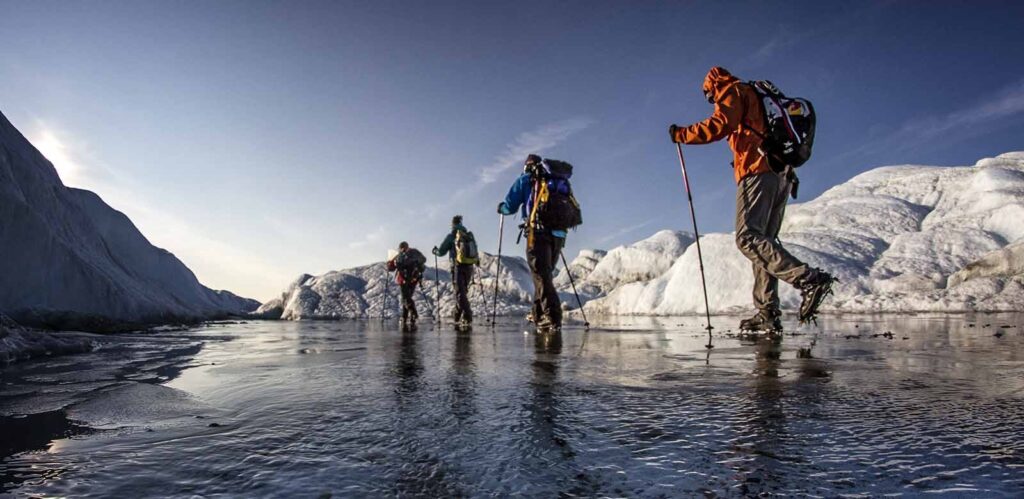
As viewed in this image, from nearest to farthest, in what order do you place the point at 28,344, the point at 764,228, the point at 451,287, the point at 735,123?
the point at 28,344 < the point at 735,123 < the point at 764,228 < the point at 451,287

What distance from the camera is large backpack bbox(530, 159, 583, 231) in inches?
282

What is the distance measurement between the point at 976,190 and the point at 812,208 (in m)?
6.86

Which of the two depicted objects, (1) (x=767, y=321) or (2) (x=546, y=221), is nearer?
(1) (x=767, y=321)

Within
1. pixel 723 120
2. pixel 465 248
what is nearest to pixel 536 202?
pixel 723 120

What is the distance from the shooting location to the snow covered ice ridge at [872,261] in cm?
1653

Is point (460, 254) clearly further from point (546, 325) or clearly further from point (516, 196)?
point (546, 325)

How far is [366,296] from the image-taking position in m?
34.8

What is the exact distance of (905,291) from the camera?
1762cm

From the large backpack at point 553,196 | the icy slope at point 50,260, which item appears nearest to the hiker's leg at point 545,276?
the large backpack at point 553,196

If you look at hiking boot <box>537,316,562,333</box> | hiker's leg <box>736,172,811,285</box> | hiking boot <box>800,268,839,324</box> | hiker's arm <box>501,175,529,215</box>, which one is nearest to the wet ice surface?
hiking boot <box>800,268,839,324</box>

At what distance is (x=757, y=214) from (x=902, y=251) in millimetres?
20227

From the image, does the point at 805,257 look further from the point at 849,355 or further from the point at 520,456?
the point at 520,456

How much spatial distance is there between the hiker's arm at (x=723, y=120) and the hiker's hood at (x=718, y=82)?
8 centimetres

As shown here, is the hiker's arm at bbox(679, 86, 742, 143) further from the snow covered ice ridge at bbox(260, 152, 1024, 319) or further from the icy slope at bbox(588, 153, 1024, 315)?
the icy slope at bbox(588, 153, 1024, 315)
